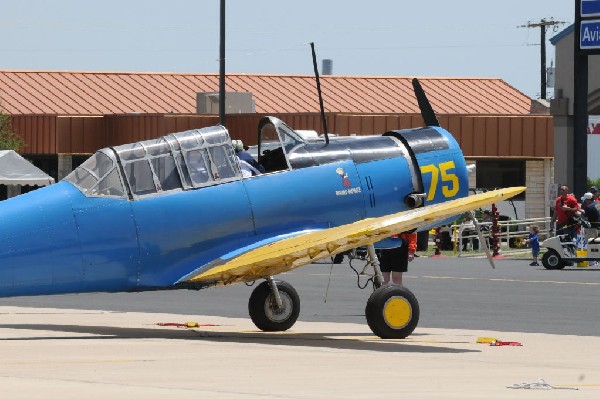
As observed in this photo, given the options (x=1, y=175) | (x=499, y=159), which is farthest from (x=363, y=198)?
(x=499, y=159)

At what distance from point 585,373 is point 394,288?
379cm

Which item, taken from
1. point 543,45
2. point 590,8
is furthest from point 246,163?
point 543,45

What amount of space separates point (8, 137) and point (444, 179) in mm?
46200

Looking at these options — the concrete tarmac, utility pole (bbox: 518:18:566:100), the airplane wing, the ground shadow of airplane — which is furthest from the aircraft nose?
utility pole (bbox: 518:18:566:100)

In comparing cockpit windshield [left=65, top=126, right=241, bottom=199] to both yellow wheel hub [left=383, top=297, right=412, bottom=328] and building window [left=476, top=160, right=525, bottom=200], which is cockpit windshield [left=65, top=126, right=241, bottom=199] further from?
building window [left=476, top=160, right=525, bottom=200]

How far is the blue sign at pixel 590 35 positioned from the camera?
42.0m

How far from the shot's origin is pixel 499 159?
2559 inches

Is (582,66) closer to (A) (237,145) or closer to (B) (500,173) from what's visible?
(B) (500,173)

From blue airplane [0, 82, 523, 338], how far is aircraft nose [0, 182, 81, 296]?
1cm

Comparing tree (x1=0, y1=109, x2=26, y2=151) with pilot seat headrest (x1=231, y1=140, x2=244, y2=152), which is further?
tree (x1=0, y1=109, x2=26, y2=151)

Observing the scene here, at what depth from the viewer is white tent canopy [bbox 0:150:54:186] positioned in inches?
1585

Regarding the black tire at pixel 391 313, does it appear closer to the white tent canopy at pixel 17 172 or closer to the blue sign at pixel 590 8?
the white tent canopy at pixel 17 172

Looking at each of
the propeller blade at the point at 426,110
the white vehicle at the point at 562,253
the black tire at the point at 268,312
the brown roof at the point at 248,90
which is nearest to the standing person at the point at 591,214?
the white vehicle at the point at 562,253

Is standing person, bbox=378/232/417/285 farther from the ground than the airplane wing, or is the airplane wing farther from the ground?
the airplane wing
